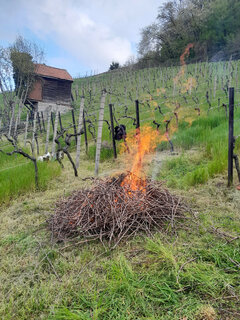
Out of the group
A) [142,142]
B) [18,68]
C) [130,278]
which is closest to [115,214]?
[130,278]

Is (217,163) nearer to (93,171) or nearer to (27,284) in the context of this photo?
(93,171)

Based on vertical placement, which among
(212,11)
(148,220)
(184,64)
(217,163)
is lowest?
(148,220)

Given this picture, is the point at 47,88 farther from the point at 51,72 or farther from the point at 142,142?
the point at 142,142

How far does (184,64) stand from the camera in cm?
2909

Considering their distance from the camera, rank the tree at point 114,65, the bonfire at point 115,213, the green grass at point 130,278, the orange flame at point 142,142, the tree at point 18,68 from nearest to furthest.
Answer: the green grass at point 130,278 → the bonfire at point 115,213 → the orange flame at point 142,142 → the tree at point 18,68 → the tree at point 114,65

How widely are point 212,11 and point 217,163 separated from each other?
96.7 ft

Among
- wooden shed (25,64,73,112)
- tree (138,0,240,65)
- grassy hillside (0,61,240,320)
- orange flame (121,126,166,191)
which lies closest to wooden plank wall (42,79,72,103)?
wooden shed (25,64,73,112)

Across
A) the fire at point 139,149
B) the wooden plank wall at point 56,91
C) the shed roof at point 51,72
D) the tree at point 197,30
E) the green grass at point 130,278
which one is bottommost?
the green grass at point 130,278

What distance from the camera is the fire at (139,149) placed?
12.7 ft

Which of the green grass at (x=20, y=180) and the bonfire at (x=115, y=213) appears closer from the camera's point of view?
the bonfire at (x=115, y=213)

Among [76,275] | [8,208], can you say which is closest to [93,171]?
[8,208]

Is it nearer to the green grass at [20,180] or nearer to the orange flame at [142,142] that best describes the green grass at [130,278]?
the green grass at [20,180]

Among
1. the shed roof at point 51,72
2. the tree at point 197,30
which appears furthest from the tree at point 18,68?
the tree at point 197,30

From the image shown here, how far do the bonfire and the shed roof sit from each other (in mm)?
25125
